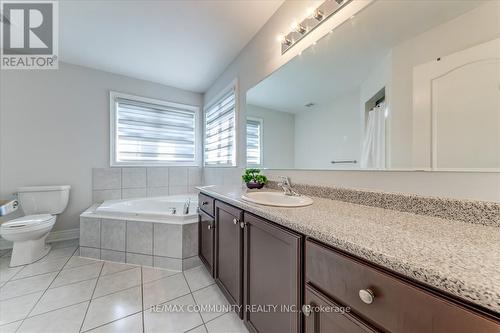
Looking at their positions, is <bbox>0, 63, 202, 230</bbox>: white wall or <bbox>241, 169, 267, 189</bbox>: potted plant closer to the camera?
<bbox>241, 169, 267, 189</bbox>: potted plant

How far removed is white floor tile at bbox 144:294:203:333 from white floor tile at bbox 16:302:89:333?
1.33 feet

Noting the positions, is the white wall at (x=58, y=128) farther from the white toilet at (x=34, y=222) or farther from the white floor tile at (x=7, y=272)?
the white floor tile at (x=7, y=272)

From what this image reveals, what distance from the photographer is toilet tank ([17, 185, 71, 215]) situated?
2.18 meters

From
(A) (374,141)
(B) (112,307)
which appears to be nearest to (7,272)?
(B) (112,307)

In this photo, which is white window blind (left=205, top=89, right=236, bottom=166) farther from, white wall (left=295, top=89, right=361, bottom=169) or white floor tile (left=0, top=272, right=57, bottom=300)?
white floor tile (left=0, top=272, right=57, bottom=300)

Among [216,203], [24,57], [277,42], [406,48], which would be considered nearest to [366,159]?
[406,48]

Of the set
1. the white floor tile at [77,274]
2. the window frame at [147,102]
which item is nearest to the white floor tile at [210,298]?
the white floor tile at [77,274]

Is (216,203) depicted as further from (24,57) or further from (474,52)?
(24,57)

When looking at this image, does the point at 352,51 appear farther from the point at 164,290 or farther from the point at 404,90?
the point at 164,290

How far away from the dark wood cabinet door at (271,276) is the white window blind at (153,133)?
2.54 meters

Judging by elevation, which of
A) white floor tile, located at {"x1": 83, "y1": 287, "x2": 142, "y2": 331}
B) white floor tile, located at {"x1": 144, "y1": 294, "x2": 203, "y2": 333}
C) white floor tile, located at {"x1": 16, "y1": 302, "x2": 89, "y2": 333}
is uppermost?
white floor tile, located at {"x1": 16, "y1": 302, "x2": 89, "y2": 333}

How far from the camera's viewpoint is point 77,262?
6.54ft

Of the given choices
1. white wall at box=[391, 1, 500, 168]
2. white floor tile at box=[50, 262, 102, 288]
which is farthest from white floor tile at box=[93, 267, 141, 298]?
white wall at box=[391, 1, 500, 168]

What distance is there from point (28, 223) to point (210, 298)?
1.93 metres
